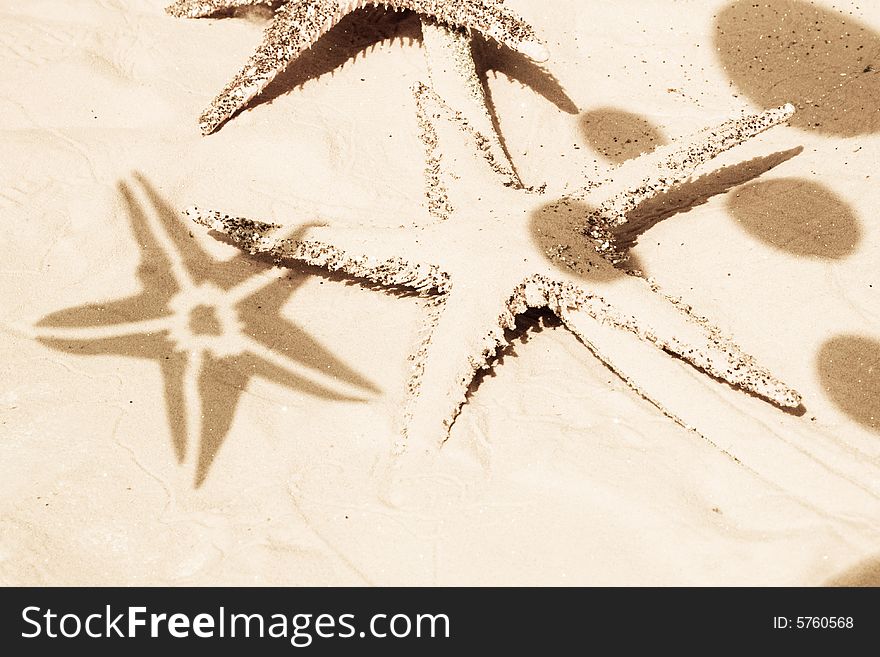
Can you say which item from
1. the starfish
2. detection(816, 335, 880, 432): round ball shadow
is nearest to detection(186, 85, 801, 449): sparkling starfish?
the starfish

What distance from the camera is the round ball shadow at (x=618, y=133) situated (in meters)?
5.26

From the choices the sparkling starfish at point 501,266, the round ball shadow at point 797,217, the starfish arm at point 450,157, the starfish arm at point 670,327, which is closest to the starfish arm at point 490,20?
the starfish arm at point 450,157

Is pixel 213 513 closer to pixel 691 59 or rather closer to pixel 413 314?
pixel 413 314

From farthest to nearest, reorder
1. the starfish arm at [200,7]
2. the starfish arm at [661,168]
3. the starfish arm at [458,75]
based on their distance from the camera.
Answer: the starfish arm at [200,7]
the starfish arm at [458,75]
the starfish arm at [661,168]

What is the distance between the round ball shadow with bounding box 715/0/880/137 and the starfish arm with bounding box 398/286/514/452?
9.86 feet

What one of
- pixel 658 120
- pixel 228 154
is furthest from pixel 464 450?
pixel 658 120

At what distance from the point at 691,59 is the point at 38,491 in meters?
5.26

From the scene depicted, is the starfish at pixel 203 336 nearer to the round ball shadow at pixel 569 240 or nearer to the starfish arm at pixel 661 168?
the round ball shadow at pixel 569 240

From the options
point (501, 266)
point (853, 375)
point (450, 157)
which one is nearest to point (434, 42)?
point (450, 157)

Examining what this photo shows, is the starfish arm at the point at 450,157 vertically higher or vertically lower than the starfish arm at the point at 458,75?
lower

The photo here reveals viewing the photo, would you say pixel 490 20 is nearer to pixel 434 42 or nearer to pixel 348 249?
pixel 434 42

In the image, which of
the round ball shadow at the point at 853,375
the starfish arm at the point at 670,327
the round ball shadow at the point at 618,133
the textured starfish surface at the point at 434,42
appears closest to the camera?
the starfish arm at the point at 670,327

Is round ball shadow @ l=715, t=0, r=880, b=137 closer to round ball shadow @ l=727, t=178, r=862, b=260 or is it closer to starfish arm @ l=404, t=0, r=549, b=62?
round ball shadow @ l=727, t=178, r=862, b=260

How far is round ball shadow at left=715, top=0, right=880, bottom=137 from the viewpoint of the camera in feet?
17.5
